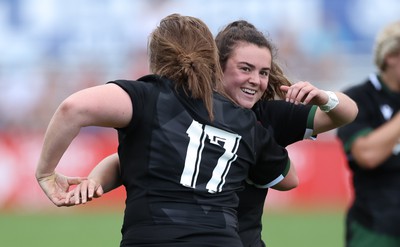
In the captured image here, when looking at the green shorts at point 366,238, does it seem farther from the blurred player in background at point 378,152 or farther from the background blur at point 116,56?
the background blur at point 116,56

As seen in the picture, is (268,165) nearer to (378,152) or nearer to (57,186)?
(57,186)

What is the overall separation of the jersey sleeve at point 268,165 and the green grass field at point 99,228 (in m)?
6.46

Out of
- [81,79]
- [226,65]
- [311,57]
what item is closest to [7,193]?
[81,79]

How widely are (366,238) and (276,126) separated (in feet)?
5.47

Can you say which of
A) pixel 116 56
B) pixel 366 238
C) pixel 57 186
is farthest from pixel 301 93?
pixel 116 56

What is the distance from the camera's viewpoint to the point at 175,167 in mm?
3613

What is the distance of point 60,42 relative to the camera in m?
18.2

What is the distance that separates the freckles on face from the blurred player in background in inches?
64.0

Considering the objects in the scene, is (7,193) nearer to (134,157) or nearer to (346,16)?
(346,16)

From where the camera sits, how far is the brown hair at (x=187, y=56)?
146 inches

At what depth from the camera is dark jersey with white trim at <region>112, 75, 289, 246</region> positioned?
3590 mm

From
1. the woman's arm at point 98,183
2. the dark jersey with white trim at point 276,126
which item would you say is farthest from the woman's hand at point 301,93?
the woman's arm at point 98,183

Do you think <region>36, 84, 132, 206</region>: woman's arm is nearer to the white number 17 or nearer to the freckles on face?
the white number 17

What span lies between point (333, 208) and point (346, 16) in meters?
5.95
